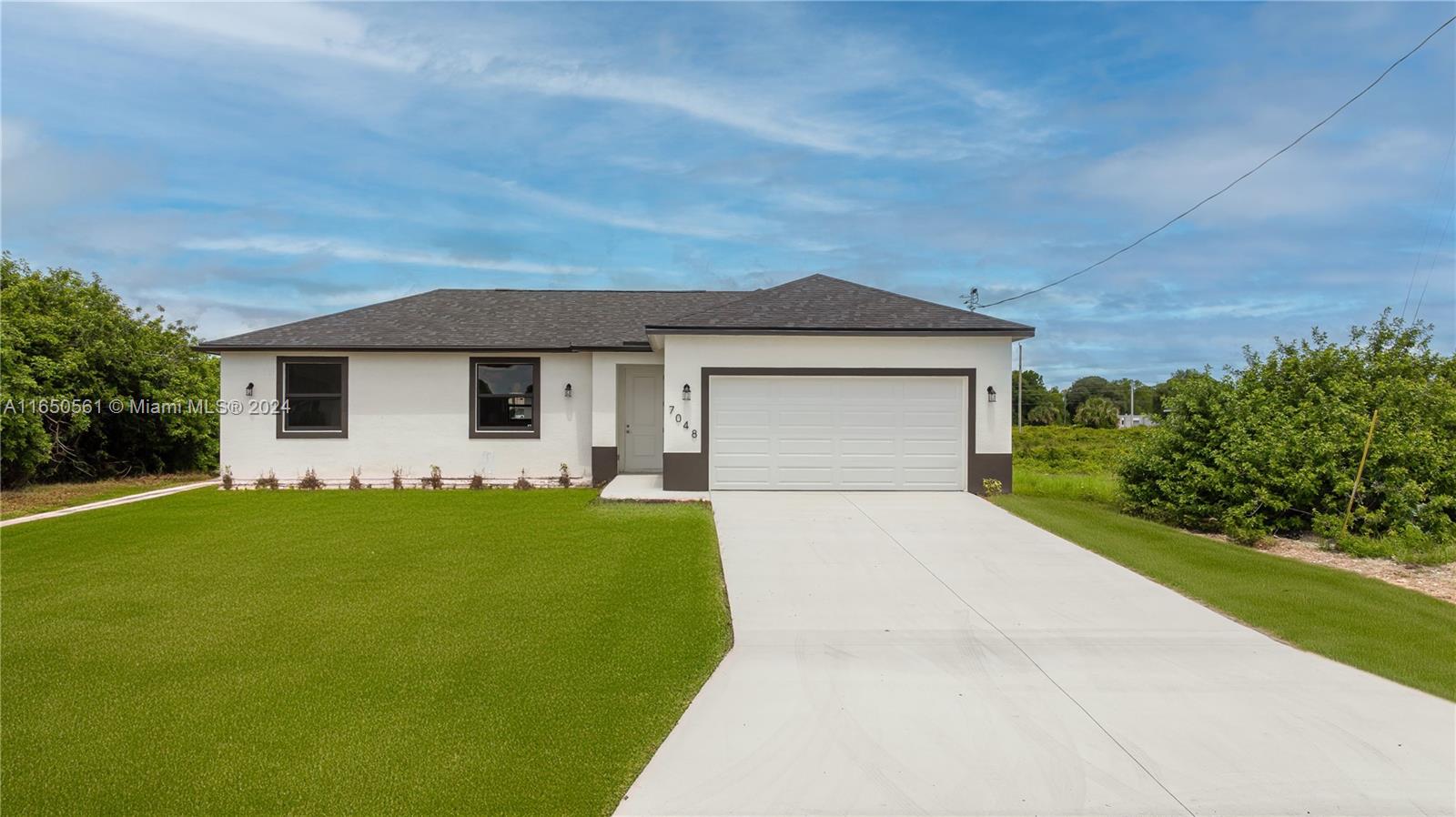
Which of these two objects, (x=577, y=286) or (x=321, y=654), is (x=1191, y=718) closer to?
(x=321, y=654)

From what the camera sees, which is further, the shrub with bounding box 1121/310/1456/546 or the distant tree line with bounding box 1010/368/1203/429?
the distant tree line with bounding box 1010/368/1203/429

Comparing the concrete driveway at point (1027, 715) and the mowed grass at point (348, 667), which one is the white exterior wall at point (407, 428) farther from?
the concrete driveway at point (1027, 715)

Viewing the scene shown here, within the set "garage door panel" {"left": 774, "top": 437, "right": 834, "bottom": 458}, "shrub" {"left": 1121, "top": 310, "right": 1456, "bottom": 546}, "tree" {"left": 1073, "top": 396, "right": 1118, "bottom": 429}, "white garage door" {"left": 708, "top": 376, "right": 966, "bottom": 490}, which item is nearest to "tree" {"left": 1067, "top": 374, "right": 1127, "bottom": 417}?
"tree" {"left": 1073, "top": 396, "right": 1118, "bottom": 429}

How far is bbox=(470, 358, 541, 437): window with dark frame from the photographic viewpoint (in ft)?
49.6

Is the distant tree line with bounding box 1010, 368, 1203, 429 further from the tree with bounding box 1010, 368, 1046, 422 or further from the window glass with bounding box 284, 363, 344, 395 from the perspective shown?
the window glass with bounding box 284, 363, 344, 395

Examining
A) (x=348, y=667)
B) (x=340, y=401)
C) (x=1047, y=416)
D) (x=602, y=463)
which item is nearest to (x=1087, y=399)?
(x=1047, y=416)

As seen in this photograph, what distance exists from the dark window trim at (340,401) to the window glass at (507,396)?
2667 millimetres

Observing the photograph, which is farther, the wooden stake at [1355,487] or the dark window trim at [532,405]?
the dark window trim at [532,405]

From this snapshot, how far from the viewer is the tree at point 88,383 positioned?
13.5 m

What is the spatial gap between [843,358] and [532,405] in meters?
6.63

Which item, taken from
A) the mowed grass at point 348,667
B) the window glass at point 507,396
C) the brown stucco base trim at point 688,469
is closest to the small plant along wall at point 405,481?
the window glass at point 507,396

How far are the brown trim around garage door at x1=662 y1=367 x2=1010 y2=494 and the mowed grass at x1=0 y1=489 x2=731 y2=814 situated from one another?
11.4 feet

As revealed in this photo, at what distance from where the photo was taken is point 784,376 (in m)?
12.9

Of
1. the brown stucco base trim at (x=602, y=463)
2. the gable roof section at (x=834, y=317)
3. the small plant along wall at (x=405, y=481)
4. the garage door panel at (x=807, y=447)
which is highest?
the gable roof section at (x=834, y=317)
